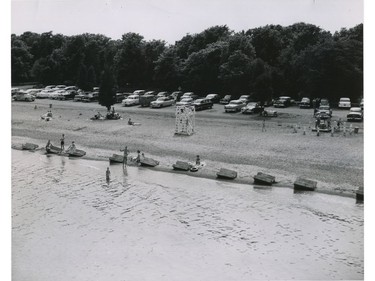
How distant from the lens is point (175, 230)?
11.9 metres

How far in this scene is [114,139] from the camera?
2094 centimetres

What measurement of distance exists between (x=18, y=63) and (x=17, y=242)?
7.65m

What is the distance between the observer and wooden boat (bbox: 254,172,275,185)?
1523 centimetres

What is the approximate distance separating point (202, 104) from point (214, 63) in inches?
Answer: 227

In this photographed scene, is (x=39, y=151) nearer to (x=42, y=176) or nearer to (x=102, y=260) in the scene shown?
(x=42, y=176)

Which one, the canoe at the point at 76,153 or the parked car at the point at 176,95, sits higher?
the parked car at the point at 176,95

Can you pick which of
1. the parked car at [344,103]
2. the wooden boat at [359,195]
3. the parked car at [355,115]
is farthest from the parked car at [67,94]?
the wooden boat at [359,195]

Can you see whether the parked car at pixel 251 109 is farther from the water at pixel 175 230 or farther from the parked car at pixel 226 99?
the water at pixel 175 230

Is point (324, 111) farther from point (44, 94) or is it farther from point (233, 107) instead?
point (44, 94)

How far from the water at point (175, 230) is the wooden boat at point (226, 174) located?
1.34ft

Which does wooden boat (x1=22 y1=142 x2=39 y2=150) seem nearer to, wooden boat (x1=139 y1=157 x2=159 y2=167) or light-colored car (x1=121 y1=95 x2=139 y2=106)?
wooden boat (x1=139 y1=157 x2=159 y2=167)

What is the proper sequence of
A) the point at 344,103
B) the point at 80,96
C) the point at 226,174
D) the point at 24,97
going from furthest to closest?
1. the point at 80,96
2. the point at 344,103
3. the point at 24,97
4. the point at 226,174

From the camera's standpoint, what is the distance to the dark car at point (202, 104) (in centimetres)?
2818

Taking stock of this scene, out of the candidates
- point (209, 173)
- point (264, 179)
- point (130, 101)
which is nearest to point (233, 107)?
point (130, 101)
